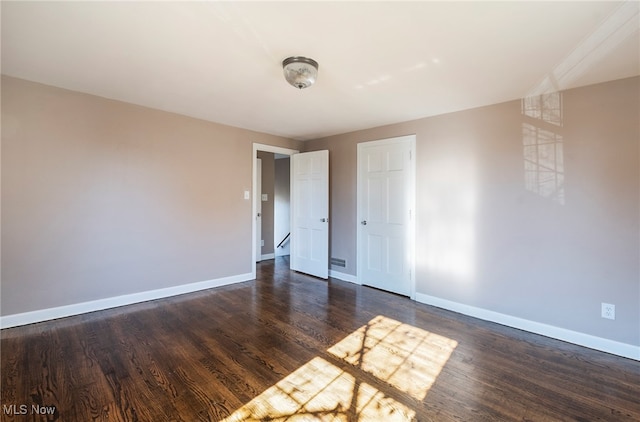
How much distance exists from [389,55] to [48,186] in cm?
347

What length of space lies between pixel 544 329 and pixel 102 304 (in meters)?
4.66

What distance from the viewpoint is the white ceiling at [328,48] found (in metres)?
1.68

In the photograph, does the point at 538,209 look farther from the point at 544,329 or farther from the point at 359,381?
the point at 359,381

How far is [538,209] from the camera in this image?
279cm

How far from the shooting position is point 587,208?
2535mm

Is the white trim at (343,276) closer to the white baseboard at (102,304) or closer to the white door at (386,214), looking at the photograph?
the white door at (386,214)

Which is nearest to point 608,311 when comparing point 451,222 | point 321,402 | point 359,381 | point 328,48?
point 451,222

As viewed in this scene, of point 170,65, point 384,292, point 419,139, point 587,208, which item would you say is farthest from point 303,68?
point 384,292

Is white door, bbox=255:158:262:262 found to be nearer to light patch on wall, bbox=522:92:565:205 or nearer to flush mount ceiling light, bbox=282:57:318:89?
flush mount ceiling light, bbox=282:57:318:89

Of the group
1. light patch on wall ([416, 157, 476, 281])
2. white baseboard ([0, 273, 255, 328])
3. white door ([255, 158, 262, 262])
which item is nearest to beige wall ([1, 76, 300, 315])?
white baseboard ([0, 273, 255, 328])

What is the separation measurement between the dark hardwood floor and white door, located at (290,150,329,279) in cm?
157

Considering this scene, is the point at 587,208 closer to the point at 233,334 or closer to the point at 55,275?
the point at 233,334

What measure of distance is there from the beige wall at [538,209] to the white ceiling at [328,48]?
0.32m

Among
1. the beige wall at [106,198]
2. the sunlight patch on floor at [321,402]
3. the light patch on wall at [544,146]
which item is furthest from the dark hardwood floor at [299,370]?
the light patch on wall at [544,146]
